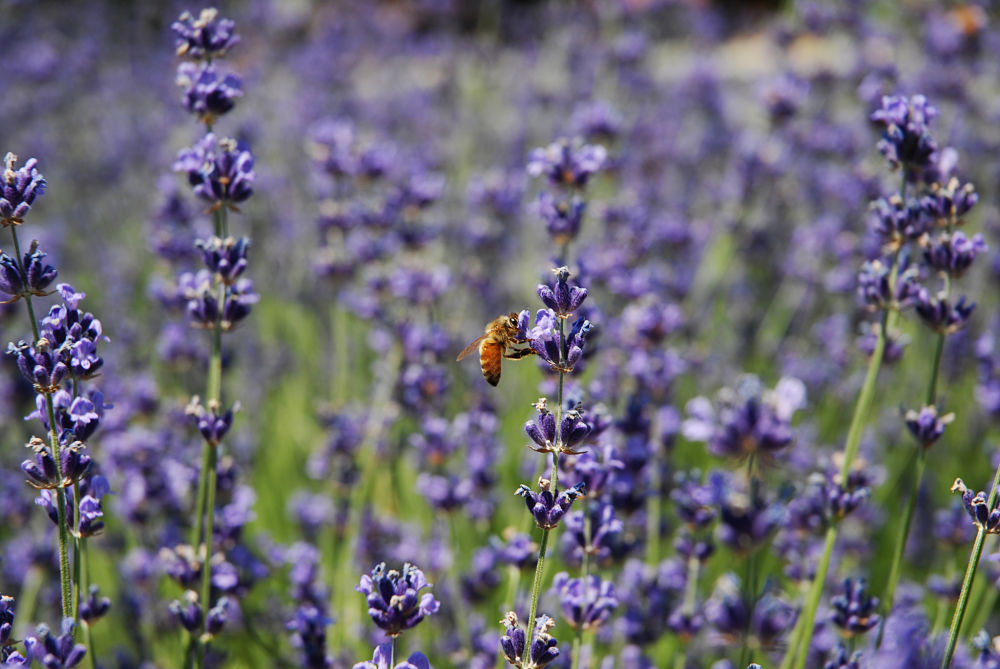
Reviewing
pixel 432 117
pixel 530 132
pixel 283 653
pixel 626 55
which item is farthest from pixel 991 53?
pixel 283 653

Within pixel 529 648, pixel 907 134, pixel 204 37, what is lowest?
pixel 529 648

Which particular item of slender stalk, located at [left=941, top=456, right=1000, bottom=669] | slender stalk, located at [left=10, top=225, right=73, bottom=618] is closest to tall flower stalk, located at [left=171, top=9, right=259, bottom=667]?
slender stalk, located at [left=10, top=225, right=73, bottom=618]

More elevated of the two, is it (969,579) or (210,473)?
(210,473)

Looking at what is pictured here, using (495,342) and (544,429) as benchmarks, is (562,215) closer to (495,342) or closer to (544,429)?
(495,342)

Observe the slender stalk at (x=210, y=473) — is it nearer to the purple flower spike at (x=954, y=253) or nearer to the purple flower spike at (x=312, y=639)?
the purple flower spike at (x=312, y=639)

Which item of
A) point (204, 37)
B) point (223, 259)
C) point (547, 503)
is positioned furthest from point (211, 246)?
point (547, 503)

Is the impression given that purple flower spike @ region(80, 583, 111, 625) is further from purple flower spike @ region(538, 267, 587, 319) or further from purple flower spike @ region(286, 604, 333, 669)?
purple flower spike @ region(538, 267, 587, 319)
